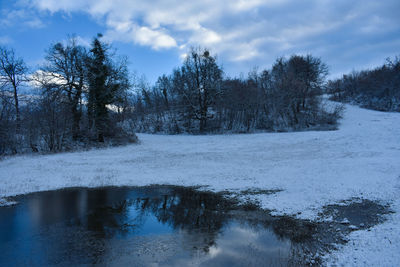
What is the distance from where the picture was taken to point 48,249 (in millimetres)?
6434

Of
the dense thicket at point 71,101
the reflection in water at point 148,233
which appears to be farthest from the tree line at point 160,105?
the reflection in water at point 148,233

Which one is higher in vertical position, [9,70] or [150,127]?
[9,70]

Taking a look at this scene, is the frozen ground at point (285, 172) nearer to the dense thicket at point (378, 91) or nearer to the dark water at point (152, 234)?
the dark water at point (152, 234)

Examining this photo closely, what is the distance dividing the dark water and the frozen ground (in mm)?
1106

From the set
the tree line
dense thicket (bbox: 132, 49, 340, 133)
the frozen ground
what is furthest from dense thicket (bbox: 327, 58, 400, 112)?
the frozen ground

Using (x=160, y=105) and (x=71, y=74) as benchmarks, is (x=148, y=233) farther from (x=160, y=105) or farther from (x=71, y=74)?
(x=160, y=105)

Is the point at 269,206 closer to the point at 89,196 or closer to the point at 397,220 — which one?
the point at 397,220

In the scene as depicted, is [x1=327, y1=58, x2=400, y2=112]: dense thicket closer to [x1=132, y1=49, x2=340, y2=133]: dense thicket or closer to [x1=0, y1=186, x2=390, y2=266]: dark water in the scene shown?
[x1=132, y1=49, x2=340, y2=133]: dense thicket

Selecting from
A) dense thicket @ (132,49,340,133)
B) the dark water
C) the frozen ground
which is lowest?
the dark water

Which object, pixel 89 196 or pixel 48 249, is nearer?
pixel 48 249

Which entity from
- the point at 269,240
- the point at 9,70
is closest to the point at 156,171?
the point at 269,240

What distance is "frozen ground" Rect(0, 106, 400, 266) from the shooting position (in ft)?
21.4

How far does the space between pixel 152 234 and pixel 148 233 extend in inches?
6.0

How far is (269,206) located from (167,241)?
405 cm
